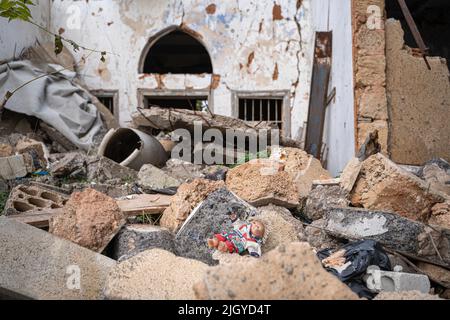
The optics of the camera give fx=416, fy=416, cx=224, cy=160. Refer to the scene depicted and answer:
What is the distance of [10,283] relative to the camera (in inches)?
98.8

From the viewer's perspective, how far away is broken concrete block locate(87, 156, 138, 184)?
20.1 ft

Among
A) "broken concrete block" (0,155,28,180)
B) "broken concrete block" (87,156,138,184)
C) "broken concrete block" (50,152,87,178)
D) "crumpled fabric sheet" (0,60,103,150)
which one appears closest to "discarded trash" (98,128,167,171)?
"broken concrete block" (87,156,138,184)

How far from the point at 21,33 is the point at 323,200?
7737 mm

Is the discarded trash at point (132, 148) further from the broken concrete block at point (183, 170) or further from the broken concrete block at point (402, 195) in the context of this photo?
the broken concrete block at point (402, 195)

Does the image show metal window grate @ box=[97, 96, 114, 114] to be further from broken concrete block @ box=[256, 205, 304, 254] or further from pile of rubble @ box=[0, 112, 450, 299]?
broken concrete block @ box=[256, 205, 304, 254]

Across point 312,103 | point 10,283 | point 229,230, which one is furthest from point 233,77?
point 10,283

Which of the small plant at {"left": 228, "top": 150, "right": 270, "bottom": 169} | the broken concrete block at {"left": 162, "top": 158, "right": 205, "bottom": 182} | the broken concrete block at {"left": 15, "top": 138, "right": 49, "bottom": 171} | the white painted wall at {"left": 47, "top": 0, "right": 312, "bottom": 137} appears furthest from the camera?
the white painted wall at {"left": 47, "top": 0, "right": 312, "bottom": 137}

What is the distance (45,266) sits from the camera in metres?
2.80

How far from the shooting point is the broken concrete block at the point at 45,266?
100 inches

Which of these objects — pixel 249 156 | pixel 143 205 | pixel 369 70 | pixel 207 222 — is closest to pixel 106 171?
pixel 249 156

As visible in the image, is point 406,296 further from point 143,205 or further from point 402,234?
point 143,205

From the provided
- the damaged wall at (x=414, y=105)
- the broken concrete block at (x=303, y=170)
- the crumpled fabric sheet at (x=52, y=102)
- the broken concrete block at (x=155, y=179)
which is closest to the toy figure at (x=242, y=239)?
the broken concrete block at (x=303, y=170)

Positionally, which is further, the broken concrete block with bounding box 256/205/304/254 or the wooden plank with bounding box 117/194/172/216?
the wooden plank with bounding box 117/194/172/216

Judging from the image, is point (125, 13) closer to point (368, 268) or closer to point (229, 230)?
point (229, 230)
